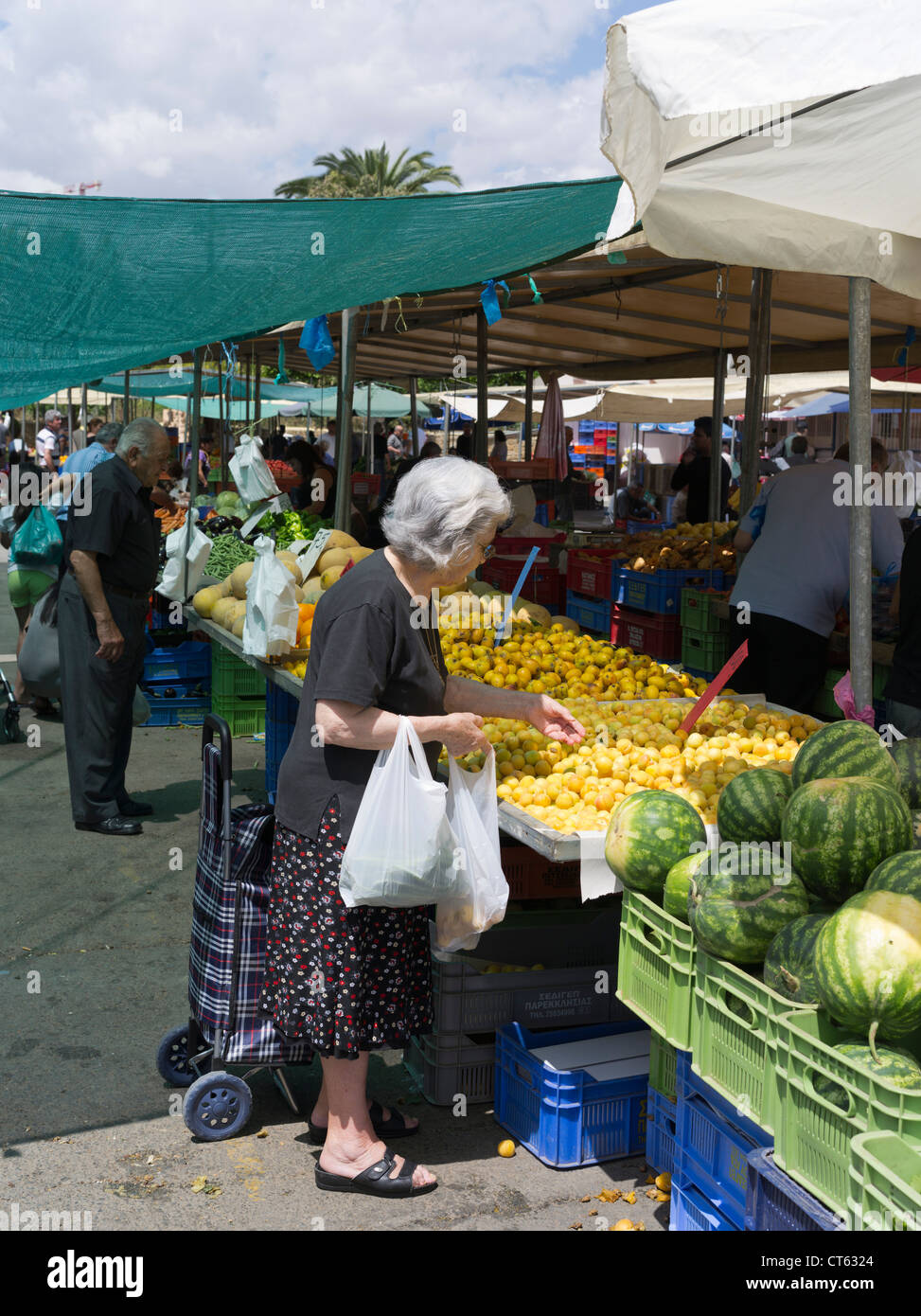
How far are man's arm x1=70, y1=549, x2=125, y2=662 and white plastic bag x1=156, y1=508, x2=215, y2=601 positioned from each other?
1.80 meters

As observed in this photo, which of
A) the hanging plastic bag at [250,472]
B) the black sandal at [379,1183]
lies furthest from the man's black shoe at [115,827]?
the black sandal at [379,1183]

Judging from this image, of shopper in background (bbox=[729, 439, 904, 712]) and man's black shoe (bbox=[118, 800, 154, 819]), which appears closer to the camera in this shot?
shopper in background (bbox=[729, 439, 904, 712])

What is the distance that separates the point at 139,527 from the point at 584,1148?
4.10 m

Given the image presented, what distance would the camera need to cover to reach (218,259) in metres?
4.57

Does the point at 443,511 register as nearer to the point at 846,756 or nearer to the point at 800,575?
the point at 846,756

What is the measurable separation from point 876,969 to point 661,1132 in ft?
4.16

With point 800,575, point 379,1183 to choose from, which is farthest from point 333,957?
point 800,575

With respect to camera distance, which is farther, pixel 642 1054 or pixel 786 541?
pixel 786 541

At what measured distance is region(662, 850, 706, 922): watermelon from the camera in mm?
2979

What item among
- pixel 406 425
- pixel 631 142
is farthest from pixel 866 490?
pixel 406 425

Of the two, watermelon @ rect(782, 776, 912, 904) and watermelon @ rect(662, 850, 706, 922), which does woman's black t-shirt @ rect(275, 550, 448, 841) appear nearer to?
watermelon @ rect(662, 850, 706, 922)

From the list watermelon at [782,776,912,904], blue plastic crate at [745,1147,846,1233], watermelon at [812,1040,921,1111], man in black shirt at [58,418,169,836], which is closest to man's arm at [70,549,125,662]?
man in black shirt at [58,418,169,836]

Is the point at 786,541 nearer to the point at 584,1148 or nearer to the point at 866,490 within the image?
the point at 866,490

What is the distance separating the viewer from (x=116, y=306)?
4270mm
